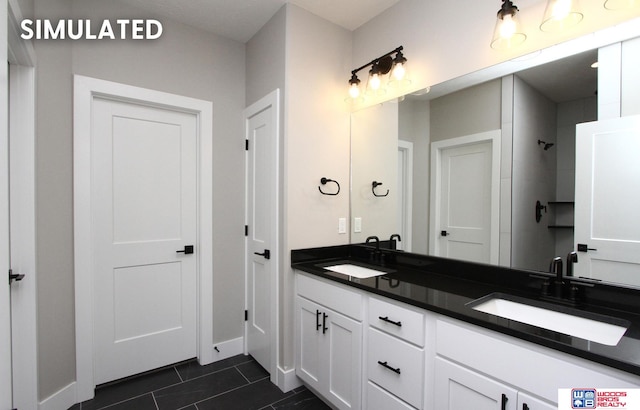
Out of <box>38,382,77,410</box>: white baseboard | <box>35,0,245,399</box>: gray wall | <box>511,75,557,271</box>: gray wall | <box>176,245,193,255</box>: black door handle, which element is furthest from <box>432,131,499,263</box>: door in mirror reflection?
<box>38,382,77,410</box>: white baseboard

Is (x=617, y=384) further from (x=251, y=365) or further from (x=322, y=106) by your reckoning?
(x=251, y=365)

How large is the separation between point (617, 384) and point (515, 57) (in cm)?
145

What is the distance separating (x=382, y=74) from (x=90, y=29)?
79.1 inches

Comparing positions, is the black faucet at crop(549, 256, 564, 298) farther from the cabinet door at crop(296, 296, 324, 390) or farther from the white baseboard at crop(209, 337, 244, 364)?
the white baseboard at crop(209, 337, 244, 364)

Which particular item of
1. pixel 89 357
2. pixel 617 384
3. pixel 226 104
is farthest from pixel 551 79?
pixel 89 357

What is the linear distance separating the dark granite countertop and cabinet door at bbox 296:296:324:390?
259 millimetres

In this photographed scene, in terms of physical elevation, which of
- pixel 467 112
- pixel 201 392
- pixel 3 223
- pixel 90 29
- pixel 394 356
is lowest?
pixel 201 392

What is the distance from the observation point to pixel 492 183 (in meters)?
1.62

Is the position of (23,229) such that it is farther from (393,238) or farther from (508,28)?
(508,28)

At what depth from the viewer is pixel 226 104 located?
2.52 metres

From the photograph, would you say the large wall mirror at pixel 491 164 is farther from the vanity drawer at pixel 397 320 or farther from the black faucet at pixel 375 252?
the vanity drawer at pixel 397 320

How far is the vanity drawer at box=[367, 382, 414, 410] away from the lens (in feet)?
4.52

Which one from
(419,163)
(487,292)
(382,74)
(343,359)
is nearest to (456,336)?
(487,292)

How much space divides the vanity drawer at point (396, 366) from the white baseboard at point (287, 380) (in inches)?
30.7
